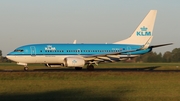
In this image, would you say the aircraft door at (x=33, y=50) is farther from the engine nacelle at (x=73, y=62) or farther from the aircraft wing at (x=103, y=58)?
the aircraft wing at (x=103, y=58)

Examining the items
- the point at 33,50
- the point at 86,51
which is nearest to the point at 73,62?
the point at 86,51

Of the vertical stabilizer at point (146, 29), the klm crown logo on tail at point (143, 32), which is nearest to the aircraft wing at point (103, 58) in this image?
the vertical stabilizer at point (146, 29)

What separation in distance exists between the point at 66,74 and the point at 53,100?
17553 millimetres

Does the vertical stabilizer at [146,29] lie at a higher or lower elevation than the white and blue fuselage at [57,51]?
higher

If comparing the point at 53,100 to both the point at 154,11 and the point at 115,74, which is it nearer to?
the point at 115,74

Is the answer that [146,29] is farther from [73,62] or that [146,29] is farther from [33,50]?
[33,50]

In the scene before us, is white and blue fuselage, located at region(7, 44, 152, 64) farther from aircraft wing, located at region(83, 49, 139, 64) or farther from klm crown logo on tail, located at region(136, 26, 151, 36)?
klm crown logo on tail, located at region(136, 26, 151, 36)

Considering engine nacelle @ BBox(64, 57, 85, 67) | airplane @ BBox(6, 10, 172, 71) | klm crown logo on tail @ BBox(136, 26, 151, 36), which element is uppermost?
klm crown logo on tail @ BBox(136, 26, 151, 36)

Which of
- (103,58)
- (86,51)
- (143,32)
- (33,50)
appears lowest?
(103,58)

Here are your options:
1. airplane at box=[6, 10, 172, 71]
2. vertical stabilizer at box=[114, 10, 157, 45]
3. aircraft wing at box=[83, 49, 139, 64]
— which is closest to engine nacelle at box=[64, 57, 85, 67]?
airplane at box=[6, 10, 172, 71]

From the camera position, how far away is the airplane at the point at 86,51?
48.1 meters

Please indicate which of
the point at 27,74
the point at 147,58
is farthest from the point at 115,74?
the point at 147,58

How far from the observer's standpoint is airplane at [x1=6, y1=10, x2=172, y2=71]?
48.1m

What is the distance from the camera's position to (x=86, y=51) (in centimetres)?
5091
